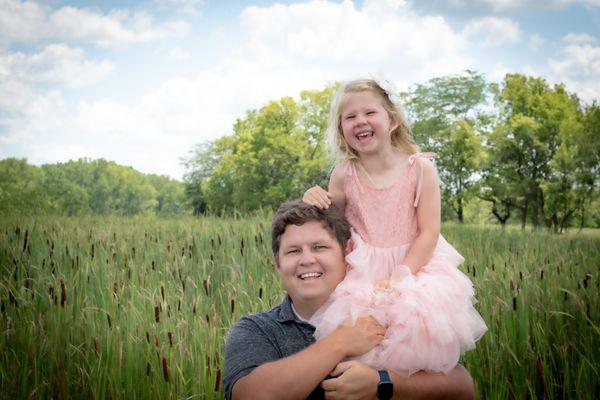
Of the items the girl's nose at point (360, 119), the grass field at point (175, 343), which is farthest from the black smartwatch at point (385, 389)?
the girl's nose at point (360, 119)

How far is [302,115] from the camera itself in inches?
1379

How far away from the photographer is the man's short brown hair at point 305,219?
2742 millimetres

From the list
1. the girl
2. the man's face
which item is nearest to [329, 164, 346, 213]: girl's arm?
the girl

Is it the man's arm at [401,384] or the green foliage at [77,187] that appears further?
the green foliage at [77,187]

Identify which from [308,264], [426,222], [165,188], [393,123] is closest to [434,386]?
[308,264]

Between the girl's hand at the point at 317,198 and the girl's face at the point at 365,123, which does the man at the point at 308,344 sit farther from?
the girl's face at the point at 365,123

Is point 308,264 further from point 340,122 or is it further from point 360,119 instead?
point 340,122

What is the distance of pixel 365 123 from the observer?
3414 millimetres

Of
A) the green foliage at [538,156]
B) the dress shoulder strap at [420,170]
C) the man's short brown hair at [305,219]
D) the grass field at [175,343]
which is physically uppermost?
the green foliage at [538,156]

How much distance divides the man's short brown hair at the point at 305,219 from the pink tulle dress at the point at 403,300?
7.6 inches

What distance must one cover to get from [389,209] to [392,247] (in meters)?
0.27

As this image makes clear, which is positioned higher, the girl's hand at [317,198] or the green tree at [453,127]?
the green tree at [453,127]

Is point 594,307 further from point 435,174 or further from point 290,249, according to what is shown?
point 290,249

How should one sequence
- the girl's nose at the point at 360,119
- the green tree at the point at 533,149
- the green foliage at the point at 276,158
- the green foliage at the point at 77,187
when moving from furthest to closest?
the green foliage at the point at 77,187 < the green foliage at the point at 276,158 < the green tree at the point at 533,149 < the girl's nose at the point at 360,119
